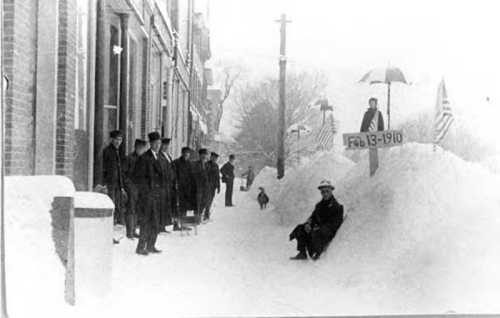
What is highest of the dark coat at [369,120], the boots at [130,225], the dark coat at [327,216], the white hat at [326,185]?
the dark coat at [369,120]

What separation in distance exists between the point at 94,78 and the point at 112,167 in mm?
833

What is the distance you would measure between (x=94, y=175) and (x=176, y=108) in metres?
0.84

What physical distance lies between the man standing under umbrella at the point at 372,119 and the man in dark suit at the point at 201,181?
1.17 m

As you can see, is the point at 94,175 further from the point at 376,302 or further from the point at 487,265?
the point at 487,265

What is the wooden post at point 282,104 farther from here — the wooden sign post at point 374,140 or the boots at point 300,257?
the boots at point 300,257

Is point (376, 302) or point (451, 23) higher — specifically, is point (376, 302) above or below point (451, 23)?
below

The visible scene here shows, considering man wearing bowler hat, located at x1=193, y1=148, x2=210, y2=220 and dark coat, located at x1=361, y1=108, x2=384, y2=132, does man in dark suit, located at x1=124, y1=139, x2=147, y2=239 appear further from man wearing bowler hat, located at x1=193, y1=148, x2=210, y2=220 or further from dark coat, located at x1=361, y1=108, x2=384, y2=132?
dark coat, located at x1=361, y1=108, x2=384, y2=132

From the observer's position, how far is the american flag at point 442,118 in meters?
4.58

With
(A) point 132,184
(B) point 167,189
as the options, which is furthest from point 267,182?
(A) point 132,184

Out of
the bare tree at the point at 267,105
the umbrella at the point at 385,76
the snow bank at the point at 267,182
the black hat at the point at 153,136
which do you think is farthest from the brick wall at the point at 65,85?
the umbrella at the point at 385,76

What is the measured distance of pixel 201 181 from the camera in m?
4.66

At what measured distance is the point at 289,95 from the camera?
4.55m

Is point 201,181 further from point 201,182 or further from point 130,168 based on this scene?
point 130,168

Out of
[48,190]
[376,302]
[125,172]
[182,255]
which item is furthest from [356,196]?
[48,190]
